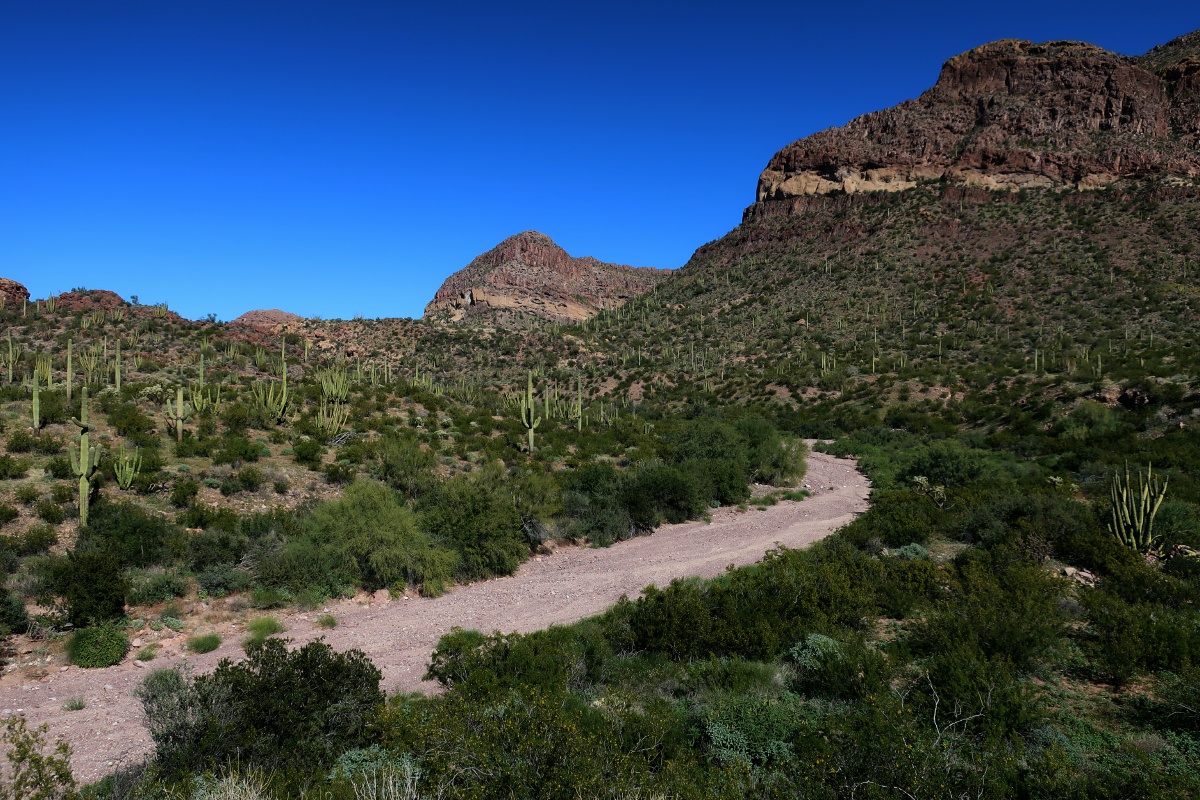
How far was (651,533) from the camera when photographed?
14305mm

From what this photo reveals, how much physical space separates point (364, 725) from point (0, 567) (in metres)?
7.43

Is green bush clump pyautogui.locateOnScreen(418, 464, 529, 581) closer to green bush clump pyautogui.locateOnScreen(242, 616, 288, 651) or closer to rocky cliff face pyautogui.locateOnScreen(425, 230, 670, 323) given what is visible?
green bush clump pyautogui.locateOnScreen(242, 616, 288, 651)

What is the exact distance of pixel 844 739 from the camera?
4.30 metres

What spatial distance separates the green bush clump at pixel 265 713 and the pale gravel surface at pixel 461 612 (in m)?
0.90

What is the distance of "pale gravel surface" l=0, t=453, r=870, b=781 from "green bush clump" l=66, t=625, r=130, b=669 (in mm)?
124

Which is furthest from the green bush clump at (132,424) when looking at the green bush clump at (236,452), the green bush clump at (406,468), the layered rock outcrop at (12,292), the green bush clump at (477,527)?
the layered rock outcrop at (12,292)

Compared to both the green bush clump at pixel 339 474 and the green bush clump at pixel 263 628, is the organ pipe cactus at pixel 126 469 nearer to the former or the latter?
the green bush clump at pixel 339 474

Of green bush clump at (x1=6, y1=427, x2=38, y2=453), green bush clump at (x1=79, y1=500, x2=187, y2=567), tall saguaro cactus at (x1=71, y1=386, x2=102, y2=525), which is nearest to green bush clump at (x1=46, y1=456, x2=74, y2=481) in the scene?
tall saguaro cactus at (x1=71, y1=386, x2=102, y2=525)

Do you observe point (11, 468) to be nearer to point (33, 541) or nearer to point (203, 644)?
point (33, 541)

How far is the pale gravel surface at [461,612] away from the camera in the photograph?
592 centimetres

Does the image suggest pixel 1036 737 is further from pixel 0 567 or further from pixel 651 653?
pixel 0 567

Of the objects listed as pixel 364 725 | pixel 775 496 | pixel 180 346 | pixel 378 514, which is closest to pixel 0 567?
pixel 378 514

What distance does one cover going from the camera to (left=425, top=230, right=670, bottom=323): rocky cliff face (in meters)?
83.2

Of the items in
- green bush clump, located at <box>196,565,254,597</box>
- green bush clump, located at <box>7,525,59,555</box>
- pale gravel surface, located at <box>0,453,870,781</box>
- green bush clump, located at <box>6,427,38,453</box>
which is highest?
green bush clump, located at <box>6,427,38,453</box>
